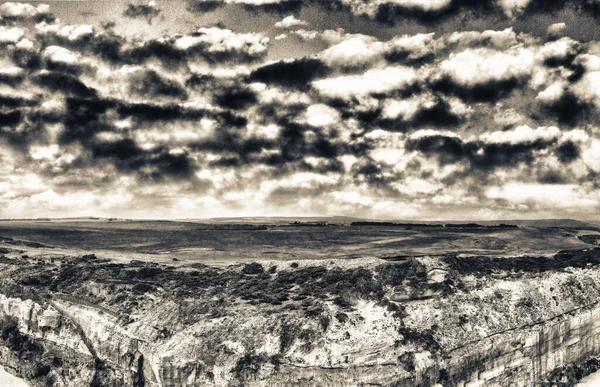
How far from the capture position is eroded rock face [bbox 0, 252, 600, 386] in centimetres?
3975

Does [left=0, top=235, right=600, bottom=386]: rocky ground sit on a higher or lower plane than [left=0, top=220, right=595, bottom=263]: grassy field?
lower

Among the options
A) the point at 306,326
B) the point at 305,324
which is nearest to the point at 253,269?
the point at 305,324

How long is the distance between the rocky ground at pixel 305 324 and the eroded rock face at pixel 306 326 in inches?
4.9

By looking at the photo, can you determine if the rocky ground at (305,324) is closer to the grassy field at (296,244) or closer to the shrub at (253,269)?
the shrub at (253,269)

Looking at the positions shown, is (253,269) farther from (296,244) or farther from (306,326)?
(296,244)

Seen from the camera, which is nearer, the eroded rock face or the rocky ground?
the eroded rock face

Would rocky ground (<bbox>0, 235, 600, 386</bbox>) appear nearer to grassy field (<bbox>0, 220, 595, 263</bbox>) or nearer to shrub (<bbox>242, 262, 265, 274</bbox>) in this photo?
shrub (<bbox>242, 262, 265, 274</bbox>)

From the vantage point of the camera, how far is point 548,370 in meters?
48.4

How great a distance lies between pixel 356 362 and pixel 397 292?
1226 centimetres

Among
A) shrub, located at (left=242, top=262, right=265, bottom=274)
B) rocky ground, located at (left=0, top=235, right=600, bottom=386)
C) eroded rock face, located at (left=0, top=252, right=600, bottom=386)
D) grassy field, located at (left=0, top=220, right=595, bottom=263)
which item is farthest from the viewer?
grassy field, located at (left=0, top=220, right=595, bottom=263)

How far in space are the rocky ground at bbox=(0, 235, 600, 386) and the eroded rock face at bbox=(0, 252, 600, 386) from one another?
0.41 feet

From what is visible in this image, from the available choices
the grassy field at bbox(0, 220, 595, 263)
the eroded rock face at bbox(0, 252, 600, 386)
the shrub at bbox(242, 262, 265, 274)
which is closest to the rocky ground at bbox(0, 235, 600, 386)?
the eroded rock face at bbox(0, 252, 600, 386)

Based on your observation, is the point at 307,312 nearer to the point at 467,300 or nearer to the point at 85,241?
the point at 467,300

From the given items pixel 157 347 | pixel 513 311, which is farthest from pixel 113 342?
pixel 513 311
